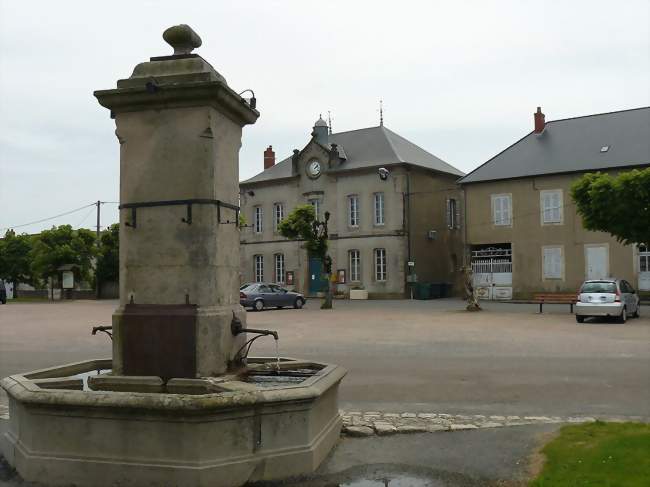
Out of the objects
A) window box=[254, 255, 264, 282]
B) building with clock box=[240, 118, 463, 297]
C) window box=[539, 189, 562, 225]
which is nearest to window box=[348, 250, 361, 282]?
building with clock box=[240, 118, 463, 297]

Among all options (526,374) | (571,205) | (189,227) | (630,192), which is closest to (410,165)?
(571,205)

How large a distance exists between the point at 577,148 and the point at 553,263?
636cm

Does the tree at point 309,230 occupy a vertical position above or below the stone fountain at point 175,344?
above

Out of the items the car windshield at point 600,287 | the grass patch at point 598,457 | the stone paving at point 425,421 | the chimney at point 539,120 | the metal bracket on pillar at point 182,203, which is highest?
the chimney at point 539,120

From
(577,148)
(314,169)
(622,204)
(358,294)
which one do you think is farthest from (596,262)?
(314,169)

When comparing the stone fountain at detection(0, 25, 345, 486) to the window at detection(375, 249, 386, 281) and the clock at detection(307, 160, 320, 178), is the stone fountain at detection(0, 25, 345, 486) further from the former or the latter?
the clock at detection(307, 160, 320, 178)

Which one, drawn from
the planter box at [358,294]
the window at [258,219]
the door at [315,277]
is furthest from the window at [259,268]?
the planter box at [358,294]

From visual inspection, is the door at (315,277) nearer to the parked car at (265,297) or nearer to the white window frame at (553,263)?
the parked car at (265,297)

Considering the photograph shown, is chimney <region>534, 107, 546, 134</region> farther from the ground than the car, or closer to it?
farther from the ground

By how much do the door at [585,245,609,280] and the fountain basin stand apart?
31.2 m

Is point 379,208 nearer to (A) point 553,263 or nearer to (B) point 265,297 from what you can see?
(A) point 553,263

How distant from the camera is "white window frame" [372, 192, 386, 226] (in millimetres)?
39281

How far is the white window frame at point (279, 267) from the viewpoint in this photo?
144ft

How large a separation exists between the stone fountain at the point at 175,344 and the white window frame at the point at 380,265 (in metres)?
32.4
